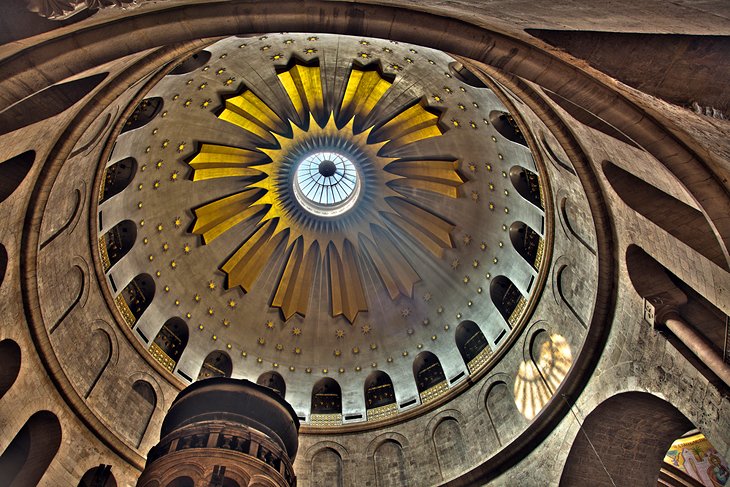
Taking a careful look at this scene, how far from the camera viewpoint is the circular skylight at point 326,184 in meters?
20.8

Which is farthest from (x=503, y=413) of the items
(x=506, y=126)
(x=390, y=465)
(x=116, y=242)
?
(x=116, y=242)

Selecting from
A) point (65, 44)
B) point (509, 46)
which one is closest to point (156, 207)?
point (65, 44)

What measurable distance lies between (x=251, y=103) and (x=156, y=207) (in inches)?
179

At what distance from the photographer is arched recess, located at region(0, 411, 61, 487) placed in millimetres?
11750

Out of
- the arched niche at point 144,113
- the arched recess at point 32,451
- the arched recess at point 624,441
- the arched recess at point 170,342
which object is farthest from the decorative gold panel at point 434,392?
the arched niche at point 144,113

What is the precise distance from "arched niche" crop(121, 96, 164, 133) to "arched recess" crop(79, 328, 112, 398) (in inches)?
227

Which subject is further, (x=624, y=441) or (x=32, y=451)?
(x=32, y=451)

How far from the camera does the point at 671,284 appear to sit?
33.3ft

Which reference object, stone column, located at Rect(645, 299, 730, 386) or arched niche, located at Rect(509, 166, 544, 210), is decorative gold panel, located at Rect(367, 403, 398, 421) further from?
stone column, located at Rect(645, 299, 730, 386)

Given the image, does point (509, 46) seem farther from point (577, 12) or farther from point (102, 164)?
point (102, 164)

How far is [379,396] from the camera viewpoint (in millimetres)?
18281

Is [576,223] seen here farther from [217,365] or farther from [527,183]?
[217,365]

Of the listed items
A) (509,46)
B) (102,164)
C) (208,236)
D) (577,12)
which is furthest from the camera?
(208,236)

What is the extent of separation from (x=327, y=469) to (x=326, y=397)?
8.41 ft
